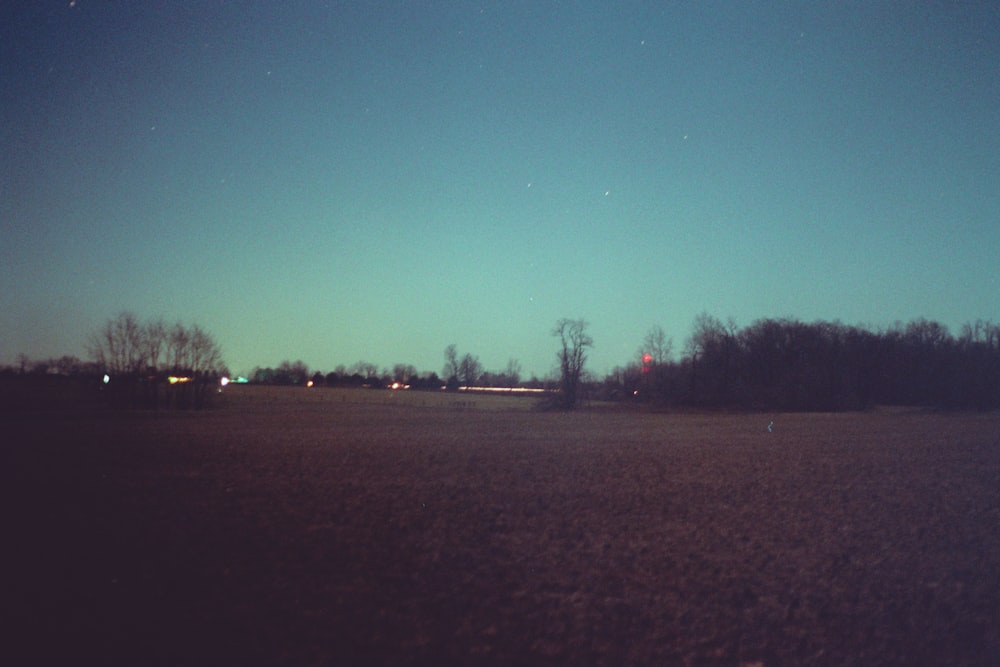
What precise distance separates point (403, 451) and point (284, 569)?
655 inches

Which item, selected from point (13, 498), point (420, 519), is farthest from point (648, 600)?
point (13, 498)

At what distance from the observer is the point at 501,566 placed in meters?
9.22

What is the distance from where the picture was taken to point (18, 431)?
34.2 metres

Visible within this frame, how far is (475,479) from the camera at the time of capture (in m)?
17.9

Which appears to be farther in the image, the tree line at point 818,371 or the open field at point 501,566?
the tree line at point 818,371

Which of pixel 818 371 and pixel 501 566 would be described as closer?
pixel 501 566

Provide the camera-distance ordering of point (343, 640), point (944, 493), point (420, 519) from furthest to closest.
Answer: point (944, 493) < point (420, 519) < point (343, 640)

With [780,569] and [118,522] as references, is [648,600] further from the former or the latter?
[118,522]

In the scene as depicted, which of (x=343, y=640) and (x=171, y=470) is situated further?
(x=171, y=470)

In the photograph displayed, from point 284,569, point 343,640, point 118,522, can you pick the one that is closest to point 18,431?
point 118,522

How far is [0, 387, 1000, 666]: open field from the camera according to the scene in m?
6.47

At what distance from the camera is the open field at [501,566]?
6473 mm

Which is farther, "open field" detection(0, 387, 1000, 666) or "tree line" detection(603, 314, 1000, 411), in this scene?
"tree line" detection(603, 314, 1000, 411)

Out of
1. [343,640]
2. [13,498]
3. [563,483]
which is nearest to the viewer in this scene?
[343,640]
